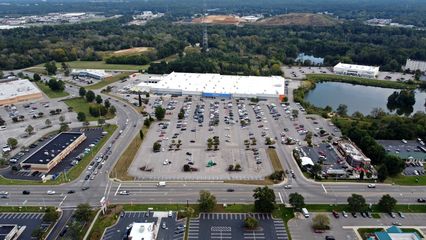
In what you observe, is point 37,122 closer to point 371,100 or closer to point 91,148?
point 91,148

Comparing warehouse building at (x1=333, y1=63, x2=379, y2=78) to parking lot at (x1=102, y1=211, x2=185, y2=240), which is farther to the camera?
warehouse building at (x1=333, y1=63, x2=379, y2=78)

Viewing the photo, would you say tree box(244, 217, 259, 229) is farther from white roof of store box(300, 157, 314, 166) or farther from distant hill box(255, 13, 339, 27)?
distant hill box(255, 13, 339, 27)

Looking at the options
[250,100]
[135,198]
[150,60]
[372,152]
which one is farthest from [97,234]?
[150,60]

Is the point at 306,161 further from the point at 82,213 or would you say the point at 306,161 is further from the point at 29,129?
the point at 29,129

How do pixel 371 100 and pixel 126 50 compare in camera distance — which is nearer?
pixel 371 100

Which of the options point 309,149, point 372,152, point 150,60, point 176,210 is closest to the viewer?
point 176,210

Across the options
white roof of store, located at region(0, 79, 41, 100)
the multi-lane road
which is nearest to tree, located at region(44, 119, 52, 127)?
white roof of store, located at region(0, 79, 41, 100)

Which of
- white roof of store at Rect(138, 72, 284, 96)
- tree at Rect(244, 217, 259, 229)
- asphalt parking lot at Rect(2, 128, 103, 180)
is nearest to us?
tree at Rect(244, 217, 259, 229)
